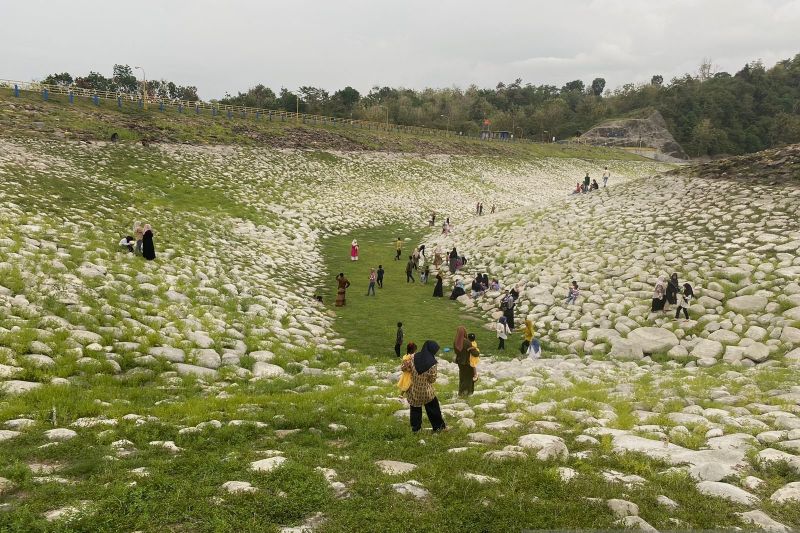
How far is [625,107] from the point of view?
15350 centimetres

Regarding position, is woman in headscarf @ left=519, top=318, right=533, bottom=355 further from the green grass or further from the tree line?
the tree line

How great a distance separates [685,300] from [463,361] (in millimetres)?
9467

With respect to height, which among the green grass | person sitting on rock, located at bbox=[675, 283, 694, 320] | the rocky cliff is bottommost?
the green grass

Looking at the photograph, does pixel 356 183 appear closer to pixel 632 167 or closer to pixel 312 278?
pixel 312 278

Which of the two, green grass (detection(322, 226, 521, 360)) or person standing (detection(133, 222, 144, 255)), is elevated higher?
person standing (detection(133, 222, 144, 255))

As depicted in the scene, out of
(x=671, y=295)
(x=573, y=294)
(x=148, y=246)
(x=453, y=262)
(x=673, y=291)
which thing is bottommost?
(x=573, y=294)

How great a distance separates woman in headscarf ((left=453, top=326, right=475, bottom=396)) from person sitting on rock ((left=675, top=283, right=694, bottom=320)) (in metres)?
8.63

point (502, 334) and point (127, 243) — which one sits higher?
point (127, 243)

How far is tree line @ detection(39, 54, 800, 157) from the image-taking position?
96812 mm

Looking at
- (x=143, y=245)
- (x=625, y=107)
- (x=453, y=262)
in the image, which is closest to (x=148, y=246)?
(x=143, y=245)

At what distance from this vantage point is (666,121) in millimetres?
136375

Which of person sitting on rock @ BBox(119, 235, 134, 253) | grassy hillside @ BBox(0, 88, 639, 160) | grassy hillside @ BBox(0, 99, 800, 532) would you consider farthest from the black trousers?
grassy hillside @ BBox(0, 88, 639, 160)

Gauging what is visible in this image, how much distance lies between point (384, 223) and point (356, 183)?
324 inches

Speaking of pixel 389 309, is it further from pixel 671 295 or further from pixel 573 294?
pixel 671 295
